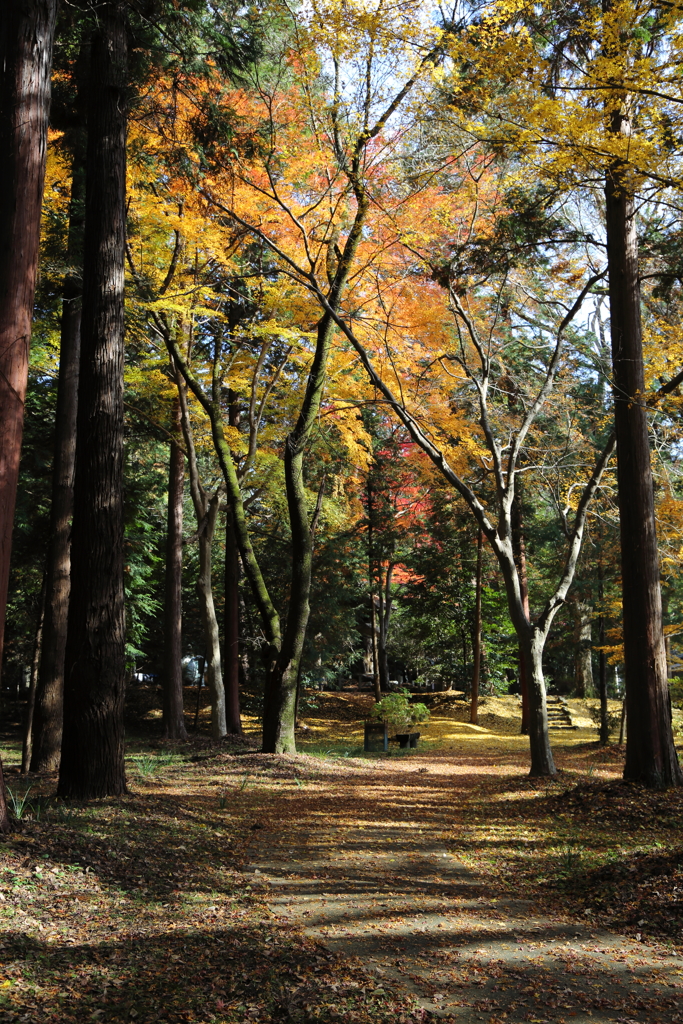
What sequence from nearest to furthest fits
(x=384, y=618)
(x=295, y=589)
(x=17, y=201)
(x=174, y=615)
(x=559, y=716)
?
(x=17, y=201) → (x=295, y=589) → (x=174, y=615) → (x=559, y=716) → (x=384, y=618)

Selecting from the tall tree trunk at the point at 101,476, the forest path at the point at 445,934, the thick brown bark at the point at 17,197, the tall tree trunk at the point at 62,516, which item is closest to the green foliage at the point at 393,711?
the tall tree trunk at the point at 62,516

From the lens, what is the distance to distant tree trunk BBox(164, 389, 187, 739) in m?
17.0

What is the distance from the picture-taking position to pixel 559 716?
73.7ft

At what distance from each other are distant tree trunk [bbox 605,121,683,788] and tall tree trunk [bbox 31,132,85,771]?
6972 mm

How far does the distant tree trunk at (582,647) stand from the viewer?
2345 centimetres

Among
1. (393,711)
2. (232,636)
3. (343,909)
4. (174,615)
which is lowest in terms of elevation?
(343,909)

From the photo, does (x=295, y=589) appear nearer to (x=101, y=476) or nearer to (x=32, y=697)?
(x=32, y=697)

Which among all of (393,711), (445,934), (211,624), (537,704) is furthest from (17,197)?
(393,711)

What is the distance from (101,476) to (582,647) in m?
18.6

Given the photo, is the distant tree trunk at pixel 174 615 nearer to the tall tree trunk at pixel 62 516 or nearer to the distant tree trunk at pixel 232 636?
the distant tree trunk at pixel 232 636

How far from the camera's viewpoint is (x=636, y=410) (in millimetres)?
8992

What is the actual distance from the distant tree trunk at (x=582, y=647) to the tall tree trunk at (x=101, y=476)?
17.5m

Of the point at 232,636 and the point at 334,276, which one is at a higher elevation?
the point at 334,276

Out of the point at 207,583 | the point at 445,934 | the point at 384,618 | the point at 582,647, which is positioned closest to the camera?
the point at 445,934
